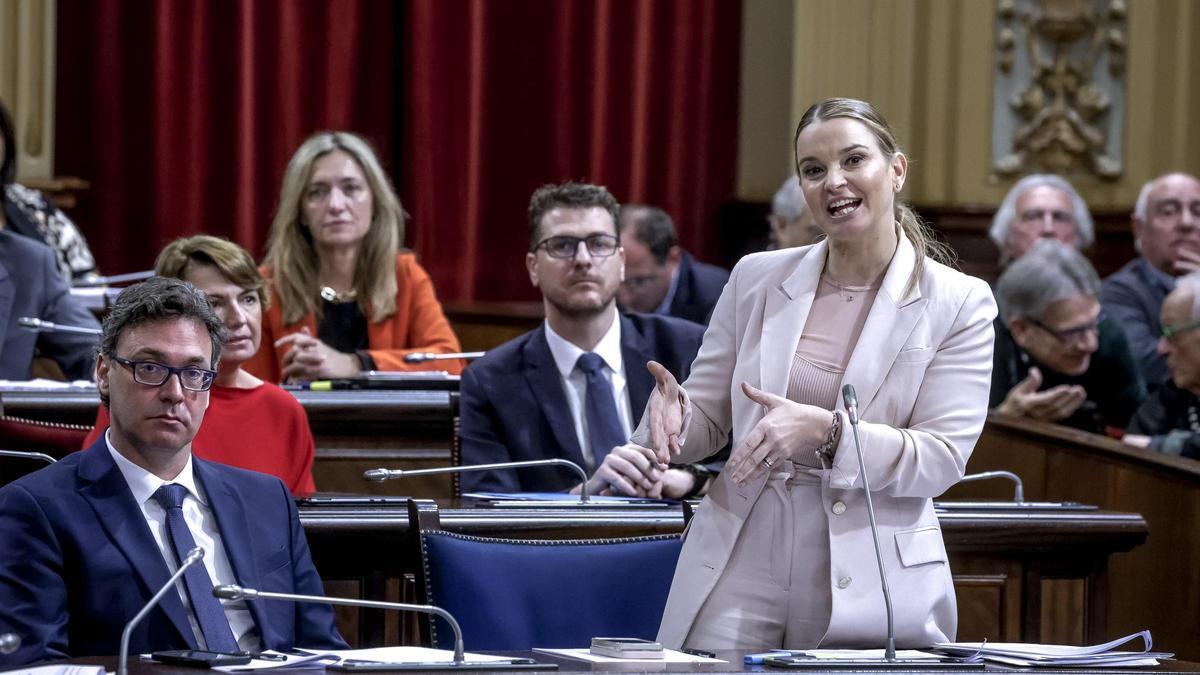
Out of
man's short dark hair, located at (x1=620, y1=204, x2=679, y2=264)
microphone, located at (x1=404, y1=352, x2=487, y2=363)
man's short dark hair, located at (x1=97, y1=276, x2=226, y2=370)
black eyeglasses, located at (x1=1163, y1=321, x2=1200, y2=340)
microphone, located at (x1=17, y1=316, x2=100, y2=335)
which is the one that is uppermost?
man's short dark hair, located at (x1=620, y1=204, x2=679, y2=264)

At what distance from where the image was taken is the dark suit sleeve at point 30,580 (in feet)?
7.73

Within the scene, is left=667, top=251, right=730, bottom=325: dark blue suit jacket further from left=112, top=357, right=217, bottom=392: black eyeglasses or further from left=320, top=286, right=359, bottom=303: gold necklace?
left=112, top=357, right=217, bottom=392: black eyeglasses

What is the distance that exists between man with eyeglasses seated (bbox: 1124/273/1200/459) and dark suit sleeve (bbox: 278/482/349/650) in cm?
238

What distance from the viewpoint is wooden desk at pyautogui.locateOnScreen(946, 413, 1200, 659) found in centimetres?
402

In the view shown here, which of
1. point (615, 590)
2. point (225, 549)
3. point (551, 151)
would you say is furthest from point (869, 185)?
point (551, 151)

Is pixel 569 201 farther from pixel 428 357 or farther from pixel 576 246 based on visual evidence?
pixel 428 357

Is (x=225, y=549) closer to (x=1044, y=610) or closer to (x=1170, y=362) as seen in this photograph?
(x=1044, y=610)

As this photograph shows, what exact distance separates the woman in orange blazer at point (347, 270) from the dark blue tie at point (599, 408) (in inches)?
39.5

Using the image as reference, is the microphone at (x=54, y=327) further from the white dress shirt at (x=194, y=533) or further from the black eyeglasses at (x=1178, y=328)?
the black eyeglasses at (x=1178, y=328)

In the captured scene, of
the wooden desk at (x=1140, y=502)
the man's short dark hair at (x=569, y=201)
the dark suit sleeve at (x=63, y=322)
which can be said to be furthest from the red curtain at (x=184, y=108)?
the wooden desk at (x=1140, y=502)

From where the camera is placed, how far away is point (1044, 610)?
3.60 m

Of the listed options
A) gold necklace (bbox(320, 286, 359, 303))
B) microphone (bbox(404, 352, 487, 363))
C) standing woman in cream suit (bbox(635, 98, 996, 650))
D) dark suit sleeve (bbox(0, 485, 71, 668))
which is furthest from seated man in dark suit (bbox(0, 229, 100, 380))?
standing woman in cream suit (bbox(635, 98, 996, 650))

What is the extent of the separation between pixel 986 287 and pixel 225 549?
118cm

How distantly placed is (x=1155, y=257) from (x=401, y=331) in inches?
106
